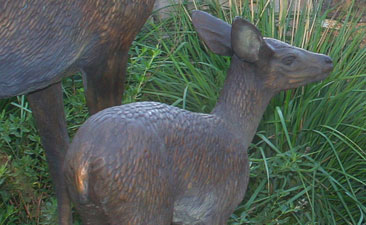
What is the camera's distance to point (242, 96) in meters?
2.72

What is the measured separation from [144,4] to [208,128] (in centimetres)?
52

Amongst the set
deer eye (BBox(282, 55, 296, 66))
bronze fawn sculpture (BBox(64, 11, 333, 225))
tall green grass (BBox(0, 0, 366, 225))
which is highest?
deer eye (BBox(282, 55, 296, 66))

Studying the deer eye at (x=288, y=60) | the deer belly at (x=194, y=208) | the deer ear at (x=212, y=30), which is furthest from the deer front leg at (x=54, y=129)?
the deer eye at (x=288, y=60)

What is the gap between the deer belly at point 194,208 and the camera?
251 centimetres

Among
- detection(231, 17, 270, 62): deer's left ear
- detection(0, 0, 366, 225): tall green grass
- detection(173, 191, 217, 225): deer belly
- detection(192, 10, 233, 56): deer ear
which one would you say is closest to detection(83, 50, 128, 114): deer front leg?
detection(192, 10, 233, 56): deer ear

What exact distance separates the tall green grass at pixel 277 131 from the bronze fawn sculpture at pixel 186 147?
0.98 meters

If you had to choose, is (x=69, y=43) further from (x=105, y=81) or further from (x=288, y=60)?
(x=288, y=60)

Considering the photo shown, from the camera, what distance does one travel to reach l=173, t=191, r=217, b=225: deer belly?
251cm

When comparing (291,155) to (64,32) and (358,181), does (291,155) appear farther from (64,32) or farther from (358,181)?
(64,32)

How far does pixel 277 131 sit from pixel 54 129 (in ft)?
4.58

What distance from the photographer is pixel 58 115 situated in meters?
3.21

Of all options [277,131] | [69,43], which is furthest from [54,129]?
[277,131]

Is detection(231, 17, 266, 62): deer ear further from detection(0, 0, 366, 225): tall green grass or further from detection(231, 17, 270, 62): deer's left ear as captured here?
detection(0, 0, 366, 225): tall green grass

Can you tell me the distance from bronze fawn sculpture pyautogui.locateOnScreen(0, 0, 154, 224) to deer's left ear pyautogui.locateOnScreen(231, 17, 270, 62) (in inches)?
14.3
